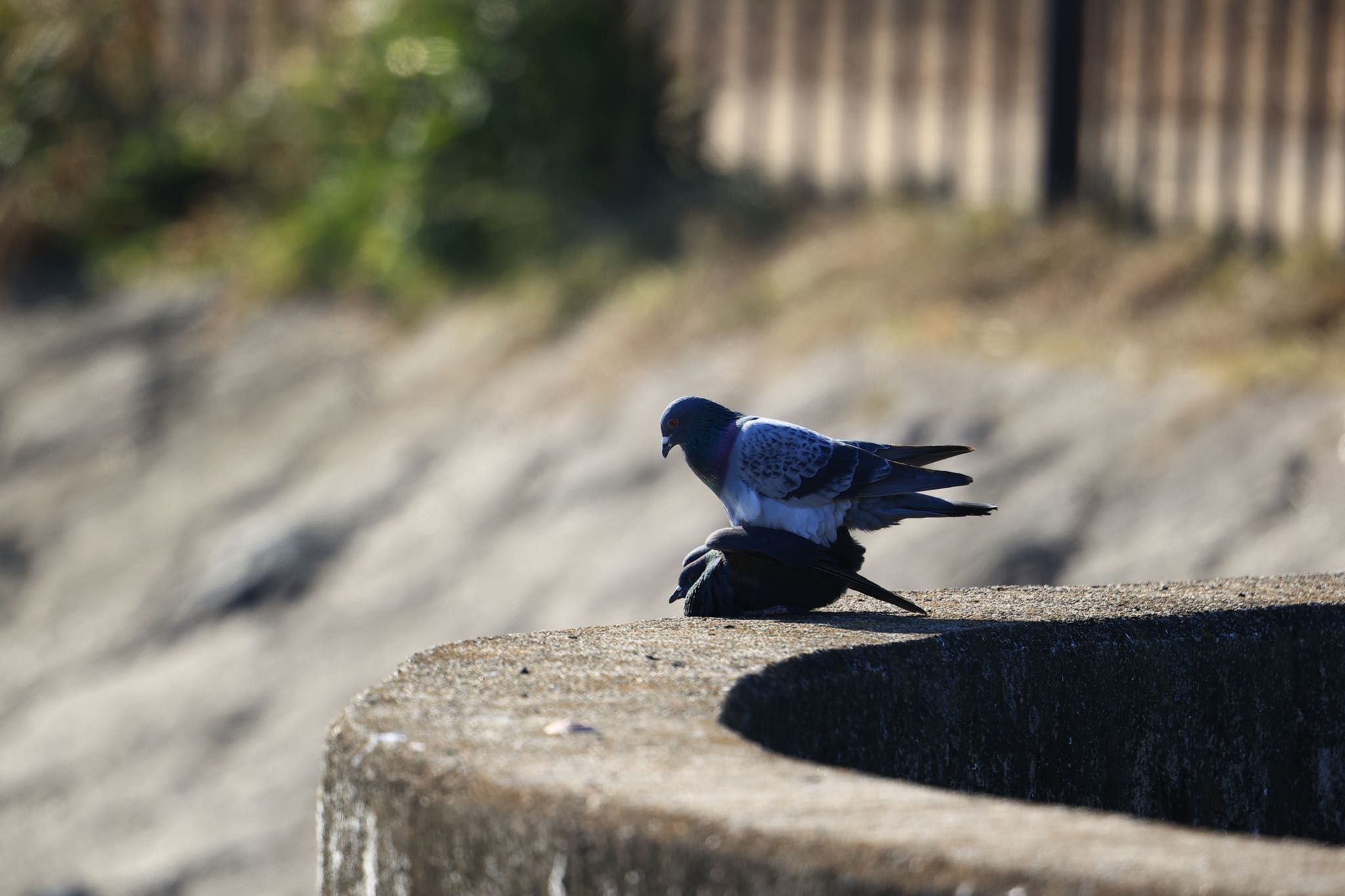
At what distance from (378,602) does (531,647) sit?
21.4ft

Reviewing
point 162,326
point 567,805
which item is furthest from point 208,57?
point 567,805

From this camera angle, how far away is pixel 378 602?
9500 millimetres

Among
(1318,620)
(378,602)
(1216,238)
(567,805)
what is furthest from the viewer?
(378,602)

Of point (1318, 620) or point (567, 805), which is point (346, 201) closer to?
point (1318, 620)

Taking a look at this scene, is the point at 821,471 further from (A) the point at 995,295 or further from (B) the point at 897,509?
(A) the point at 995,295

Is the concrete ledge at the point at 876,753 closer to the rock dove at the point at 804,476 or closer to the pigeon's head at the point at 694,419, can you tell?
the rock dove at the point at 804,476

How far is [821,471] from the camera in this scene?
11.4ft

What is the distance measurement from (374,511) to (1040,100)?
167 inches

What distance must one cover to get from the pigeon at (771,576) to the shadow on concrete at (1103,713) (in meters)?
0.08

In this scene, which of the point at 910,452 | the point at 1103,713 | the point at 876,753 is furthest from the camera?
the point at 910,452

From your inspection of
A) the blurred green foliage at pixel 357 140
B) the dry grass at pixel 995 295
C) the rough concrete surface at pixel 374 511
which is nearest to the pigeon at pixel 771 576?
the rough concrete surface at pixel 374 511

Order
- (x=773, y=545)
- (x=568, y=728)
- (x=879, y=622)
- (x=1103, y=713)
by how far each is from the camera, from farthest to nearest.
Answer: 1. (x=773, y=545)
2. (x=879, y=622)
3. (x=1103, y=713)
4. (x=568, y=728)

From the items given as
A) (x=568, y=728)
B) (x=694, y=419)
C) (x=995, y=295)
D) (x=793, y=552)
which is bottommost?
(x=568, y=728)

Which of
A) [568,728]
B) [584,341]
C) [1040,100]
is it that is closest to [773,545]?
[568,728]
